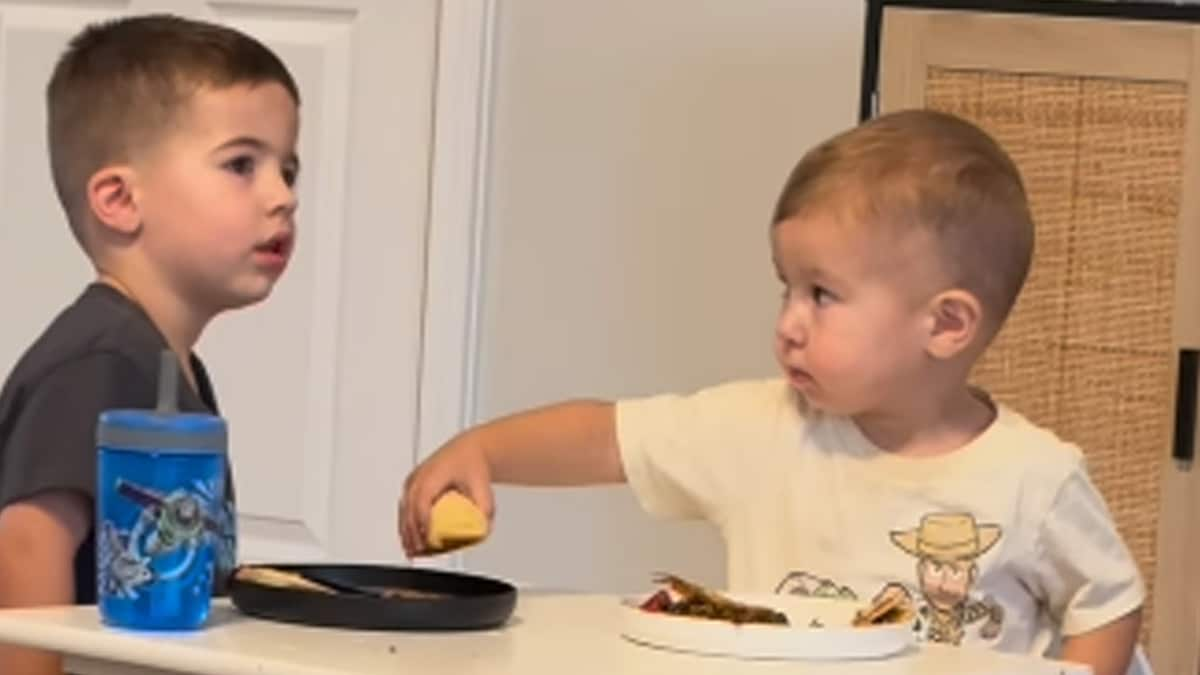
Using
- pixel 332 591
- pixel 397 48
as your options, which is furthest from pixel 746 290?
pixel 332 591

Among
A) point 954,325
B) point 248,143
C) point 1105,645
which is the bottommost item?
point 1105,645

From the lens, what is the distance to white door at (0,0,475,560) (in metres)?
3.56

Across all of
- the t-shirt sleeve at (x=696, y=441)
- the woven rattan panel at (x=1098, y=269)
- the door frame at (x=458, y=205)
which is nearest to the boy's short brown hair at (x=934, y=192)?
the t-shirt sleeve at (x=696, y=441)

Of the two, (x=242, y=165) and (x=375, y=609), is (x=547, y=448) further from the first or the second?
(x=375, y=609)

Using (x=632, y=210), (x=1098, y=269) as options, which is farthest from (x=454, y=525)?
(x=632, y=210)

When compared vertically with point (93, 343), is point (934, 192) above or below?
above

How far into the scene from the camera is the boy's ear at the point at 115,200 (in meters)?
1.88

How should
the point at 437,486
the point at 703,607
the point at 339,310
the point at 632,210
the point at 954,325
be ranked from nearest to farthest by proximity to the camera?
the point at 703,607 → the point at 437,486 → the point at 954,325 → the point at 632,210 → the point at 339,310

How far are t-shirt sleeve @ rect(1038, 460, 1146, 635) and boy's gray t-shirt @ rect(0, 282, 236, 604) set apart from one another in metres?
0.60

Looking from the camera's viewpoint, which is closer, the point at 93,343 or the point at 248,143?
the point at 93,343

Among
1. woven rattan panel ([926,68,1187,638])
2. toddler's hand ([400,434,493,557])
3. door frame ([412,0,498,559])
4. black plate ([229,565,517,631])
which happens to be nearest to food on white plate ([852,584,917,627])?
black plate ([229,565,517,631])

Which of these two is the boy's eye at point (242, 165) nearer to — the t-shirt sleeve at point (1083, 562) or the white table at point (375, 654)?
the white table at point (375, 654)

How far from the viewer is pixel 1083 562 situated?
1.79 meters

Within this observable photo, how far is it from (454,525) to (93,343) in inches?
11.5
